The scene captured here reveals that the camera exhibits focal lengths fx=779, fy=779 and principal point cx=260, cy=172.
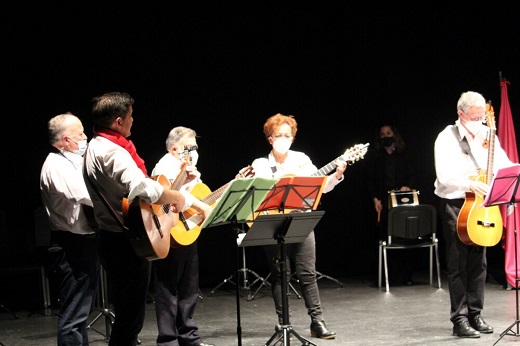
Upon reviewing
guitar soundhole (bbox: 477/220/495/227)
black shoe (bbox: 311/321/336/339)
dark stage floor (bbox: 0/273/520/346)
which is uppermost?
guitar soundhole (bbox: 477/220/495/227)

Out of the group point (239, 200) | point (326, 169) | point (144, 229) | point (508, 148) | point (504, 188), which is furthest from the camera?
point (508, 148)

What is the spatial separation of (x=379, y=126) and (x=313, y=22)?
1434 millimetres

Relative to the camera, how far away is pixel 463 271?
5879 mm

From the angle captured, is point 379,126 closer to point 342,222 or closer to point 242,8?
point 342,222

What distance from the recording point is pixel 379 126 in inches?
355

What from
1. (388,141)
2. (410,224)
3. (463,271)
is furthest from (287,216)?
(388,141)

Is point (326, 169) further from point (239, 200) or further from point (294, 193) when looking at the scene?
point (239, 200)

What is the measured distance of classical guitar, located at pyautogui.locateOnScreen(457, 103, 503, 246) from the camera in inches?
224

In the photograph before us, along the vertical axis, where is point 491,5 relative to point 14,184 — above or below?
above

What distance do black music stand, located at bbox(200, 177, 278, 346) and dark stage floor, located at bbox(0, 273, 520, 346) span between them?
1055mm

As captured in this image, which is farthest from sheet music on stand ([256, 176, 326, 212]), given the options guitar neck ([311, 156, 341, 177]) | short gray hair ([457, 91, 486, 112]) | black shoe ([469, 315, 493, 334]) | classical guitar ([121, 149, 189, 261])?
black shoe ([469, 315, 493, 334])

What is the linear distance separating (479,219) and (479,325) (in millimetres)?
822

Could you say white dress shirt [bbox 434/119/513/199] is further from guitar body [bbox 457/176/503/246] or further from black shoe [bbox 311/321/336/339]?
black shoe [bbox 311/321/336/339]

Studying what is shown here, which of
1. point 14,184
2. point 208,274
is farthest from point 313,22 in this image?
point 14,184
